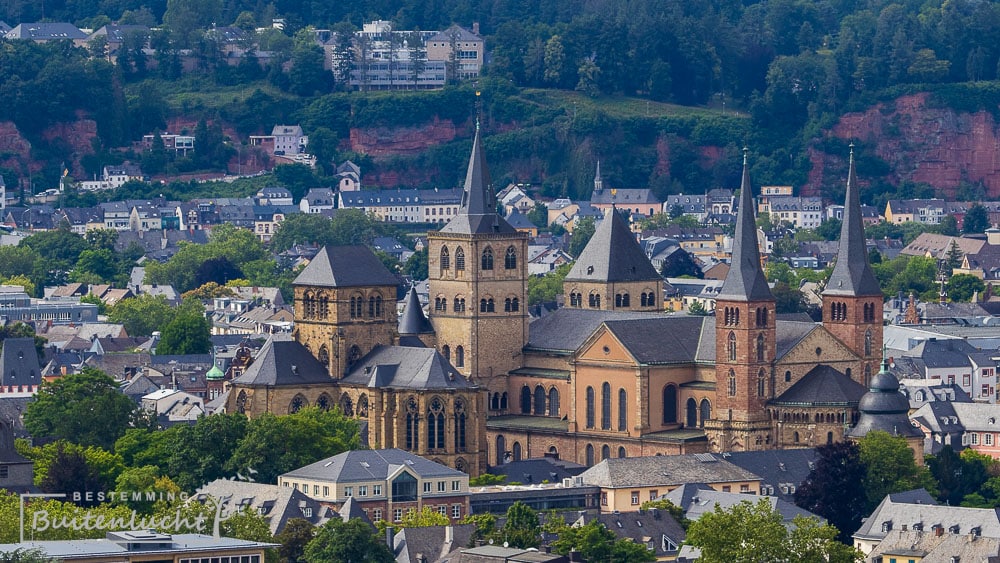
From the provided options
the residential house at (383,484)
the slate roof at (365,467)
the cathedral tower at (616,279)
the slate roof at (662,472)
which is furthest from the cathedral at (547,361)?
the residential house at (383,484)

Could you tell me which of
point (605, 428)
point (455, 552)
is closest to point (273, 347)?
point (605, 428)

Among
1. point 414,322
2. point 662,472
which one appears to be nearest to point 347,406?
point 414,322

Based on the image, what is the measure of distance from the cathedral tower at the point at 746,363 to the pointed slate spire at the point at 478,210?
1355 centimetres

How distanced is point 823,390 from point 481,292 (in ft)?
57.2

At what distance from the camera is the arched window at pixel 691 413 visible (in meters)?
135

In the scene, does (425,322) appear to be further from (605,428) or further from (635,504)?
(635,504)

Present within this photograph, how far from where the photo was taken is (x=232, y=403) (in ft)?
441

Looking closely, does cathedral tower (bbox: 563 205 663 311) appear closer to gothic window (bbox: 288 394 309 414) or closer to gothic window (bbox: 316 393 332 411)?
gothic window (bbox: 316 393 332 411)

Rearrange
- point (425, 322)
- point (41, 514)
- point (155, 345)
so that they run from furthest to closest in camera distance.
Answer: point (155, 345), point (425, 322), point (41, 514)

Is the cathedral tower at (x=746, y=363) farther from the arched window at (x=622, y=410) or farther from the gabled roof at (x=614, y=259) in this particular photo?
the gabled roof at (x=614, y=259)

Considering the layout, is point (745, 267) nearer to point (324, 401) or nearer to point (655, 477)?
point (655, 477)

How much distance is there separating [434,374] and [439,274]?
11.8m

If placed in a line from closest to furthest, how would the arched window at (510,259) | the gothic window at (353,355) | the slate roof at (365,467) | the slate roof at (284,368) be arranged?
the slate roof at (365,467), the slate roof at (284,368), the gothic window at (353,355), the arched window at (510,259)

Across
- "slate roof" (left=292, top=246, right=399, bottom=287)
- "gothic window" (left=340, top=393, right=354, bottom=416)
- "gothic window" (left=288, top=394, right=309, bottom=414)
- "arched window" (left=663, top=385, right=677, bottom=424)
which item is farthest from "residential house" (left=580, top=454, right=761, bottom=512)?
"slate roof" (left=292, top=246, right=399, bottom=287)
